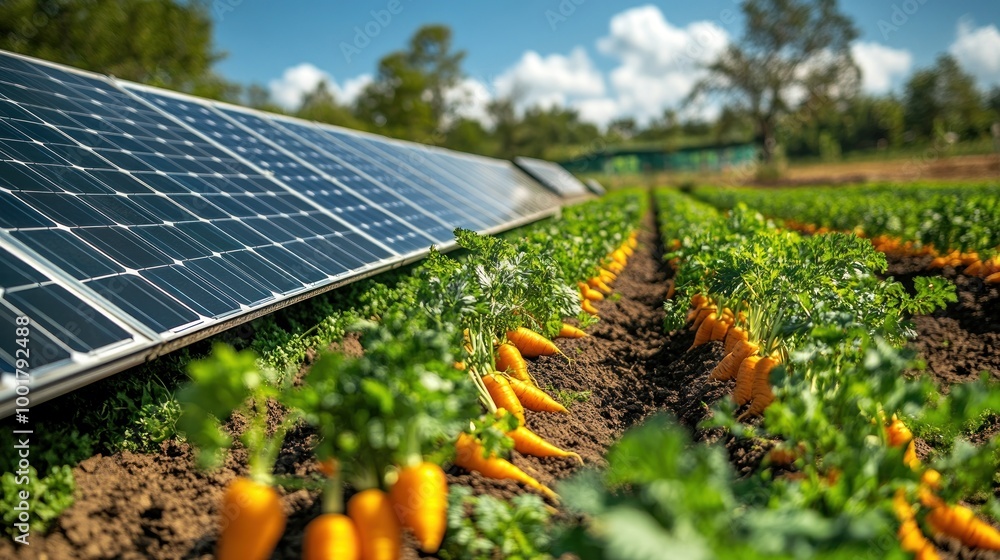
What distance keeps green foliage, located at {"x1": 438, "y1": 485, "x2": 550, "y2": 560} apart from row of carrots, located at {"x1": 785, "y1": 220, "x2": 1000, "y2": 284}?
19.6ft

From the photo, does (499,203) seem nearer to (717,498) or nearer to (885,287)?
(885,287)

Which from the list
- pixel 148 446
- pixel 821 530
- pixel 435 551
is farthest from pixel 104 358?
pixel 821 530

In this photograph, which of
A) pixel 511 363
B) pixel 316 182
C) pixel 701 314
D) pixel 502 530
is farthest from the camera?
pixel 316 182

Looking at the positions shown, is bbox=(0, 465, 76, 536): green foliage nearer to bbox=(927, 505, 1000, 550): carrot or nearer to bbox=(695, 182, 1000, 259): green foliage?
bbox=(927, 505, 1000, 550): carrot

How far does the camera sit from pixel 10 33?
90.3ft

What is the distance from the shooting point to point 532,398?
508 cm

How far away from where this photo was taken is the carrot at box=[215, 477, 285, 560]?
9.32ft

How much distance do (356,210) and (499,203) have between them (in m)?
8.16

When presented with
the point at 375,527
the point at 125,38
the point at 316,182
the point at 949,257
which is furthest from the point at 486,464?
the point at 125,38

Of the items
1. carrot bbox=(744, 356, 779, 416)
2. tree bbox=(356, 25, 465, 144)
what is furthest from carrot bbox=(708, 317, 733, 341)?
tree bbox=(356, 25, 465, 144)

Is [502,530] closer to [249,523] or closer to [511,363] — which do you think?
[249,523]

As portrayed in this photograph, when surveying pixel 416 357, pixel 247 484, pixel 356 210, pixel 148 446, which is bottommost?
pixel 148 446

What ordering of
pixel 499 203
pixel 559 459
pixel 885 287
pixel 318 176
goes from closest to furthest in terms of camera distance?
pixel 559 459 → pixel 885 287 → pixel 318 176 → pixel 499 203

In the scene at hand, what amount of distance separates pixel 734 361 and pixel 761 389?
873 millimetres
